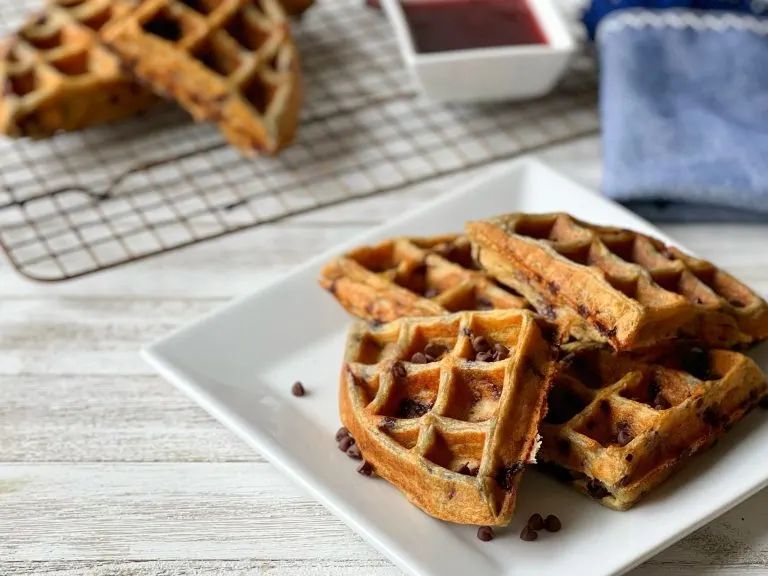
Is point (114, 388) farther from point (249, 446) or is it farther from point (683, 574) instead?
point (683, 574)

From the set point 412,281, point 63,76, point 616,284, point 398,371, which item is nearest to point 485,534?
point 398,371

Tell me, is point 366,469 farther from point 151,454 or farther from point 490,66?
point 490,66

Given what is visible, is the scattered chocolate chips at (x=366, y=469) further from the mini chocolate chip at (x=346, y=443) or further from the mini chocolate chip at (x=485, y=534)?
the mini chocolate chip at (x=485, y=534)

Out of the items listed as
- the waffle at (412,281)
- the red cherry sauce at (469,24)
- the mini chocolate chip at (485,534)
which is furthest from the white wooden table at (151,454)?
the red cherry sauce at (469,24)

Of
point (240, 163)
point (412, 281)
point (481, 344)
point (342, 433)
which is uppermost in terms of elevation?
point (481, 344)

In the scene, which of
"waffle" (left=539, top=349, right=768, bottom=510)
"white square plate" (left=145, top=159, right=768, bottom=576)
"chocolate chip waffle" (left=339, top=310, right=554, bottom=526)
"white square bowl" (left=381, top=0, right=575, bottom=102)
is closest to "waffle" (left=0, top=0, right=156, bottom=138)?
"white square bowl" (left=381, top=0, right=575, bottom=102)

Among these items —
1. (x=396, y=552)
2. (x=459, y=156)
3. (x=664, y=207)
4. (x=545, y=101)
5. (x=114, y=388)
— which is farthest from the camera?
(x=545, y=101)

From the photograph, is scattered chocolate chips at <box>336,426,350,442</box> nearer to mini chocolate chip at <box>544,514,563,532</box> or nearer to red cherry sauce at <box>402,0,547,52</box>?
mini chocolate chip at <box>544,514,563,532</box>

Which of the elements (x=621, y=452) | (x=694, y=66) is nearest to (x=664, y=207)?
(x=694, y=66)
